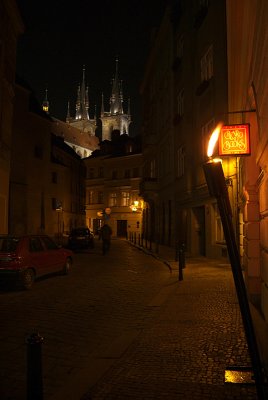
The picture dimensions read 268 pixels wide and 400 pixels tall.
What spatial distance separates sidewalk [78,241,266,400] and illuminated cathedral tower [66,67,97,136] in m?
136

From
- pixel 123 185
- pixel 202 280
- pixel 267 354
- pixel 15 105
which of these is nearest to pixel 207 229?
pixel 202 280

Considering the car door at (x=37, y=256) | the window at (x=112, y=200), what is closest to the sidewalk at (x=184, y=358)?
the car door at (x=37, y=256)

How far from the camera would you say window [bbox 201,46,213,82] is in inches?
769

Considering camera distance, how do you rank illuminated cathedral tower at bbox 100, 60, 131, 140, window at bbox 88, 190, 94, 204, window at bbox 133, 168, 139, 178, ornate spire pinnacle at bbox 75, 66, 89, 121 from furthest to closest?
1. ornate spire pinnacle at bbox 75, 66, 89, 121
2. illuminated cathedral tower at bbox 100, 60, 131, 140
3. window at bbox 88, 190, 94, 204
4. window at bbox 133, 168, 139, 178

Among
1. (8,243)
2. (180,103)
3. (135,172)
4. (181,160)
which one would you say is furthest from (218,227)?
(135,172)

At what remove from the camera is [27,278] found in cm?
1148

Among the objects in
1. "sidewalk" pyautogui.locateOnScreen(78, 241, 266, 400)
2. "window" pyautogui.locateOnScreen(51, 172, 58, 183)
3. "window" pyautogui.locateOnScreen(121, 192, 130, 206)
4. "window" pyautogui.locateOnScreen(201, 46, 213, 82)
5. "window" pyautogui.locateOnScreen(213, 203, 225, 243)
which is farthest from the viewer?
"window" pyautogui.locateOnScreen(121, 192, 130, 206)

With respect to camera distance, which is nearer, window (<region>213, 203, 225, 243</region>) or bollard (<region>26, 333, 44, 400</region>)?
bollard (<region>26, 333, 44, 400</region>)

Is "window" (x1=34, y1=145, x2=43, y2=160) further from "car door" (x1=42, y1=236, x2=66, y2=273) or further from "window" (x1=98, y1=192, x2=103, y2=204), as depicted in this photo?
"window" (x1=98, y1=192, x2=103, y2=204)

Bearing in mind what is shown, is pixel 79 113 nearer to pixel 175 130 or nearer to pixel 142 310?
pixel 175 130

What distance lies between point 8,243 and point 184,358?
7.63 m

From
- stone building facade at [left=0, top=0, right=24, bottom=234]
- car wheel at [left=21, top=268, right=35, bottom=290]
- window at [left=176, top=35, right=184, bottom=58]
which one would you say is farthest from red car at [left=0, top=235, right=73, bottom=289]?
window at [left=176, top=35, right=184, bottom=58]

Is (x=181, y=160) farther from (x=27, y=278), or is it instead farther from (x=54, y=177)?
(x=54, y=177)

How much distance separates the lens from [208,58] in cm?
2009
